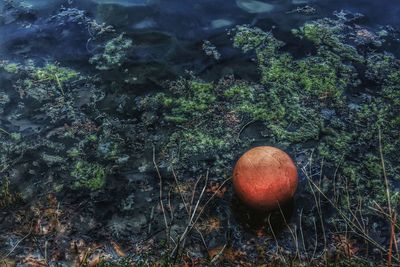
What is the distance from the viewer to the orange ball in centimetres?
378

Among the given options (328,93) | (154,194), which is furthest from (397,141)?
(154,194)

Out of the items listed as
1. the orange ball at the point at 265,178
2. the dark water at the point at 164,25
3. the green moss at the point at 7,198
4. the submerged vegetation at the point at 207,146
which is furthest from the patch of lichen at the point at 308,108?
the green moss at the point at 7,198

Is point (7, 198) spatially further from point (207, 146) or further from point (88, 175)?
point (207, 146)

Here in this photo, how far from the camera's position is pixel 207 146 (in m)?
4.93

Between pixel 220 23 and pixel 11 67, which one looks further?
pixel 220 23

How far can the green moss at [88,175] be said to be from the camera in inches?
180

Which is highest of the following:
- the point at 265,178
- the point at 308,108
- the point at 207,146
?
the point at 265,178

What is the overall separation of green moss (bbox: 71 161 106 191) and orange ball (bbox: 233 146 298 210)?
1.58 metres

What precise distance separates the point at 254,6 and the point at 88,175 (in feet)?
14.2

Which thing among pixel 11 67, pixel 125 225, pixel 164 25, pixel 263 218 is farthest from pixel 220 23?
pixel 125 225

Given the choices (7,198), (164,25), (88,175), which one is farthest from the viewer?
(164,25)

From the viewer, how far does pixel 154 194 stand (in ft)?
14.7

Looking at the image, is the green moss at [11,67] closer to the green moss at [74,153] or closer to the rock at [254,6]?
the green moss at [74,153]

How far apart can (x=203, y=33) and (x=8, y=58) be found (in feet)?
9.80
